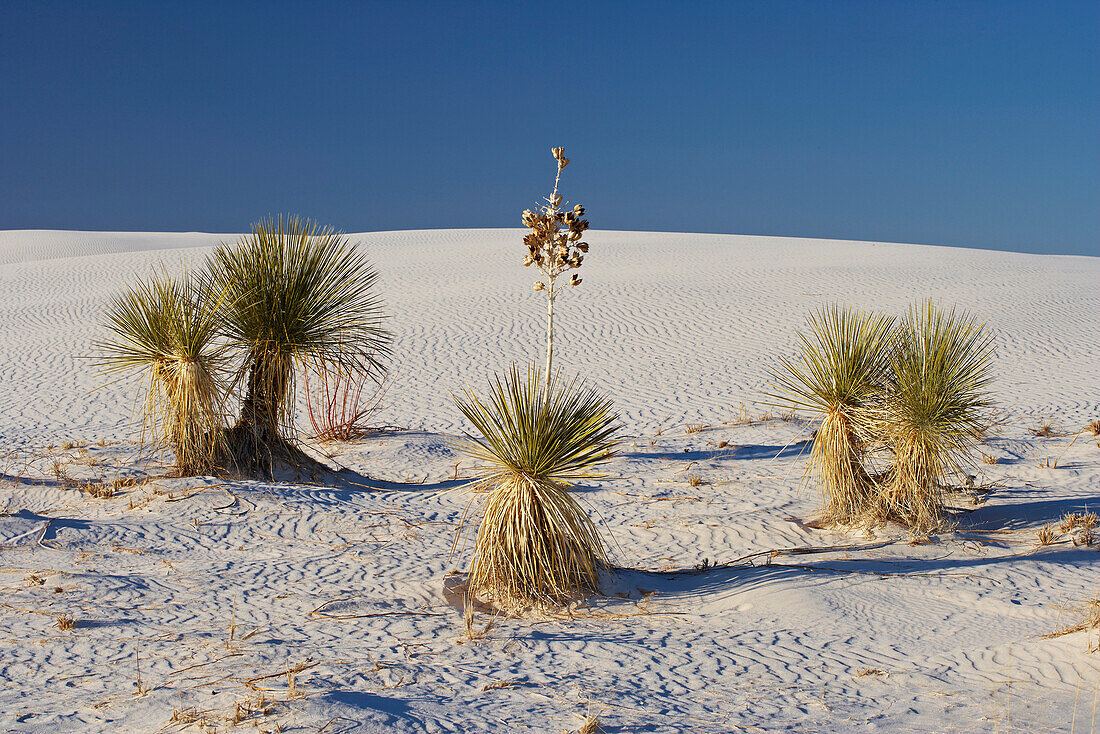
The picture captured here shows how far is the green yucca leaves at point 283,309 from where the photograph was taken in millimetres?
7746

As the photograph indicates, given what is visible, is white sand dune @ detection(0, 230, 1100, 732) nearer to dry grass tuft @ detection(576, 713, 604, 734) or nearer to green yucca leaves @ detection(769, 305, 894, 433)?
dry grass tuft @ detection(576, 713, 604, 734)

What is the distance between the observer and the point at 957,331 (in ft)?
21.9

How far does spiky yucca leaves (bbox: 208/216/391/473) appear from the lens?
7.75 metres

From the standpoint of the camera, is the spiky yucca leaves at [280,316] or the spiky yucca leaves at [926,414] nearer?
the spiky yucca leaves at [926,414]

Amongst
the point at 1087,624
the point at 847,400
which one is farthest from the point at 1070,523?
the point at 1087,624

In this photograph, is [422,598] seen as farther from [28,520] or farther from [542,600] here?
[28,520]

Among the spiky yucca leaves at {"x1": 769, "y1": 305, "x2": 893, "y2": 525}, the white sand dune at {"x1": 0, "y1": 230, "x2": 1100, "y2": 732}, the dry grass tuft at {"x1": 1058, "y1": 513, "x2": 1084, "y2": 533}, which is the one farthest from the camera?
the spiky yucca leaves at {"x1": 769, "y1": 305, "x2": 893, "y2": 525}

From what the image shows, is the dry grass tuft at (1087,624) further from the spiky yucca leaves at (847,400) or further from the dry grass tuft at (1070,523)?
the spiky yucca leaves at (847,400)

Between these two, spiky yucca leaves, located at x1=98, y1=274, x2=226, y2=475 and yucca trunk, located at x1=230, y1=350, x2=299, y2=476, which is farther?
yucca trunk, located at x1=230, y1=350, x2=299, y2=476

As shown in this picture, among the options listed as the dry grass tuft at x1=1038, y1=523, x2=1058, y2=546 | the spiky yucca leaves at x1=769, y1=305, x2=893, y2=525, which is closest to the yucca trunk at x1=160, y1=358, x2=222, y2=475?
the spiky yucca leaves at x1=769, y1=305, x2=893, y2=525

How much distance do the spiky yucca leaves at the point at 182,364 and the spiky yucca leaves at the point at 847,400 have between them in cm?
477

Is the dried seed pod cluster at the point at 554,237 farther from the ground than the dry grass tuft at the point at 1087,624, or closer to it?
farther from the ground

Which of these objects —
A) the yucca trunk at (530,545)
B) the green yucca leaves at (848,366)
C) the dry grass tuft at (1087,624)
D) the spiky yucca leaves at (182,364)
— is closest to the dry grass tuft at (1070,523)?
the dry grass tuft at (1087,624)

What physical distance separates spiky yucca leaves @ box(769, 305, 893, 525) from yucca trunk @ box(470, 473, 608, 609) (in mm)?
2381
